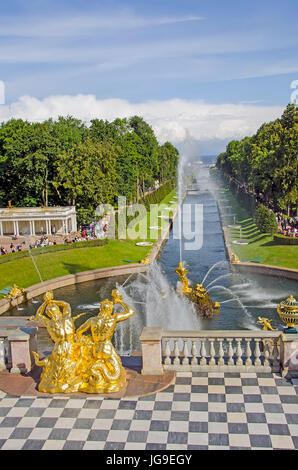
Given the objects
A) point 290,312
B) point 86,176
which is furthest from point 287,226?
point 290,312

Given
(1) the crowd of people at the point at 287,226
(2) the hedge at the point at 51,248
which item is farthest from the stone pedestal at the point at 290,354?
(1) the crowd of people at the point at 287,226

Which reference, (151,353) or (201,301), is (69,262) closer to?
(201,301)

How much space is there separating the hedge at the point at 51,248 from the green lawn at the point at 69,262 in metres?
0.40

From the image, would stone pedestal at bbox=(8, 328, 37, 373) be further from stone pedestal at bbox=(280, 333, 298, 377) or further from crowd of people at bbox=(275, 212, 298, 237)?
crowd of people at bbox=(275, 212, 298, 237)

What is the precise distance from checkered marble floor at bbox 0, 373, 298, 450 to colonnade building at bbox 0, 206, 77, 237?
153 ft

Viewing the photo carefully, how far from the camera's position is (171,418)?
11.8m

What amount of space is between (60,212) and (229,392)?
4762 cm

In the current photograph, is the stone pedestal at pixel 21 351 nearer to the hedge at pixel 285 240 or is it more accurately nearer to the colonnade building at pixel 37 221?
the hedge at pixel 285 240

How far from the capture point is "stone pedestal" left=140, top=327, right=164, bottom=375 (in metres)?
13.8

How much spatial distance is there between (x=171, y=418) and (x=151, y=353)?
2.38 m

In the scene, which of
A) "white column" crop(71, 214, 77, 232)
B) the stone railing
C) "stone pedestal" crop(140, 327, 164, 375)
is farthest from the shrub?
"stone pedestal" crop(140, 327, 164, 375)

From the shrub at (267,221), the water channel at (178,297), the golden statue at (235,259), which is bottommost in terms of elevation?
the water channel at (178,297)

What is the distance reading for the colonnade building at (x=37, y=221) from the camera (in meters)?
58.7
